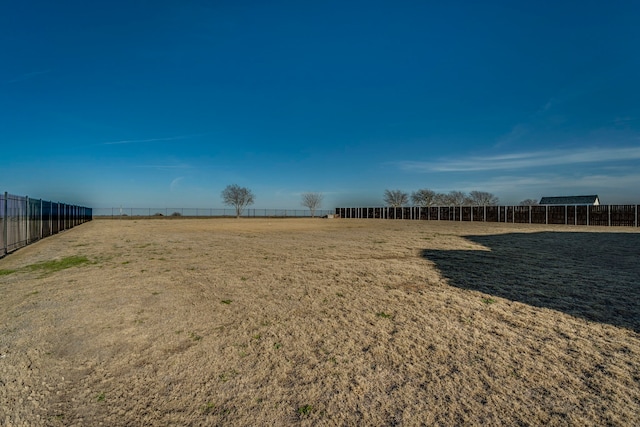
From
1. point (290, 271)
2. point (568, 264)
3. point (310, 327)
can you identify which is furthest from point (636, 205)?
point (310, 327)

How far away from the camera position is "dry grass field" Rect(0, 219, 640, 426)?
2465 mm

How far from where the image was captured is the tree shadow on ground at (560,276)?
14.9 ft

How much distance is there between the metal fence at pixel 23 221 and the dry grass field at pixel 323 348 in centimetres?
456

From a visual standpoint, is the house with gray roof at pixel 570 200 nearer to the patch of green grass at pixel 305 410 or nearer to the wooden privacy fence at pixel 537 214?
the wooden privacy fence at pixel 537 214

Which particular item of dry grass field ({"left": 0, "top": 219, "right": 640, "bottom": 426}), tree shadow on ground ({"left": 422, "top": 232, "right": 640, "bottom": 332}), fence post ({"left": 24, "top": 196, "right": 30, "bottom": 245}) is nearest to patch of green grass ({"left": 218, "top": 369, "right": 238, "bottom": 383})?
dry grass field ({"left": 0, "top": 219, "right": 640, "bottom": 426})

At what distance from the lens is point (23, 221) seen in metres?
11.8

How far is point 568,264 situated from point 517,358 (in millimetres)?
5845

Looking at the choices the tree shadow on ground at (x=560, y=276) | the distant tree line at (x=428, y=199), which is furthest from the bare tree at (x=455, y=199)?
the tree shadow on ground at (x=560, y=276)

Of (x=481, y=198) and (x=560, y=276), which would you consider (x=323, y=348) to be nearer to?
(x=560, y=276)

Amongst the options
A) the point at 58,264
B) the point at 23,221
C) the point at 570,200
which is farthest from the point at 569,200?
the point at 23,221

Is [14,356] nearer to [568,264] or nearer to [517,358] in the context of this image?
[517,358]

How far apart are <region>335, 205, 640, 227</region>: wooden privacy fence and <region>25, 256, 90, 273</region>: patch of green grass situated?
33.3 m

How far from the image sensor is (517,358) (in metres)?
3.16

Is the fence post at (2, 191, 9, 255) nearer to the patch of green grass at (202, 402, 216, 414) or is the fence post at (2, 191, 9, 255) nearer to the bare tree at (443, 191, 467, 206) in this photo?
the patch of green grass at (202, 402, 216, 414)
